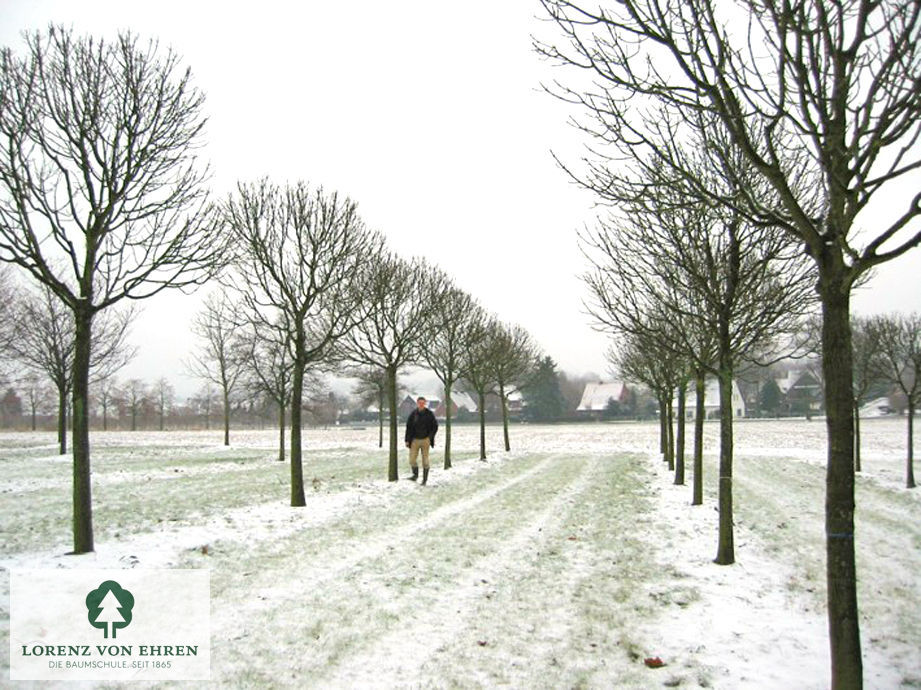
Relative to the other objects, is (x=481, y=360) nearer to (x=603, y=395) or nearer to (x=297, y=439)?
(x=297, y=439)

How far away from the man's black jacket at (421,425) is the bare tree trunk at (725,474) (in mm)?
8321

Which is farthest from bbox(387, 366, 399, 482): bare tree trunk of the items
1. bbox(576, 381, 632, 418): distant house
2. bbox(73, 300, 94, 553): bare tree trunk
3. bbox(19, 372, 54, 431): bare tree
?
bbox(576, 381, 632, 418): distant house

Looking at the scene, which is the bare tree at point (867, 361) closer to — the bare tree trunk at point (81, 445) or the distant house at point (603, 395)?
the bare tree trunk at point (81, 445)

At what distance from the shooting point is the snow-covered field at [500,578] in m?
4.25

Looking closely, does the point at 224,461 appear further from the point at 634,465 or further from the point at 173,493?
the point at 634,465

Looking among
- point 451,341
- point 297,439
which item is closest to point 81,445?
point 297,439

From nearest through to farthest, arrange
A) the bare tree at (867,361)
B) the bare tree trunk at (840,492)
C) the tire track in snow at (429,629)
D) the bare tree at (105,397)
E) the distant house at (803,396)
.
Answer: the bare tree trunk at (840,492), the tire track in snow at (429,629), the bare tree at (867,361), the bare tree at (105,397), the distant house at (803,396)

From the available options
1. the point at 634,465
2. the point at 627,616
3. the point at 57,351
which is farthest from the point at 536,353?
the point at 627,616

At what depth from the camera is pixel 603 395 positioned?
79.9 meters

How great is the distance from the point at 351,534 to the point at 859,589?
654cm

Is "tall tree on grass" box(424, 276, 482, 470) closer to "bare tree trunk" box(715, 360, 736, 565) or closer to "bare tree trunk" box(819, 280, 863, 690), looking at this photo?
"bare tree trunk" box(715, 360, 736, 565)

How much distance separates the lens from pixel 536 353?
35906mm

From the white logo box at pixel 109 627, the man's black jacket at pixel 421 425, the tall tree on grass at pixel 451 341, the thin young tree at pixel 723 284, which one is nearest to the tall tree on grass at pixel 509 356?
the tall tree on grass at pixel 451 341

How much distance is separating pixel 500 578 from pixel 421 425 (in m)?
8.42
